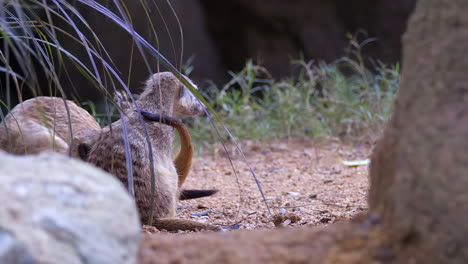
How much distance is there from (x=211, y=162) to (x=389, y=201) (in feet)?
12.5

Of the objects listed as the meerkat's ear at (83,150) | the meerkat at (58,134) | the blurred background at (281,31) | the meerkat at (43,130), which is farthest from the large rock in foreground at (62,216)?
the blurred background at (281,31)

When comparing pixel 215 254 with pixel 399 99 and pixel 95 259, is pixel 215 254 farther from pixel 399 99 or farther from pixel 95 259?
pixel 399 99

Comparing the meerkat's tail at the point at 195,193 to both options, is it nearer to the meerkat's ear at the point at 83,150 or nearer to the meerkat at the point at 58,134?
the meerkat at the point at 58,134

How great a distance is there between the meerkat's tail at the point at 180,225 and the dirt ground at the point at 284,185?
198 mm

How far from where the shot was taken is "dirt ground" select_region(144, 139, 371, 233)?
3.20 metres

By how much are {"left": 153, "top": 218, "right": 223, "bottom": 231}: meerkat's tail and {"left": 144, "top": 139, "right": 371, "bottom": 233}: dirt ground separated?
20 centimetres

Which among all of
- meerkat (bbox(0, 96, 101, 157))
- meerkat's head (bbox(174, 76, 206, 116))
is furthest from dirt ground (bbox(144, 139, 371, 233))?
meerkat (bbox(0, 96, 101, 157))

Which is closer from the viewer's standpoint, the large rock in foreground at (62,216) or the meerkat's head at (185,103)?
the large rock in foreground at (62,216)

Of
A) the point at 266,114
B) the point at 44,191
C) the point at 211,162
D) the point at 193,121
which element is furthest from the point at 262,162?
the point at 44,191

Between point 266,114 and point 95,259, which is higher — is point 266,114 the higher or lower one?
the higher one

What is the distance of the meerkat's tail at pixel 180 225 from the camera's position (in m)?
2.84

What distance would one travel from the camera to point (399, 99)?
153 cm

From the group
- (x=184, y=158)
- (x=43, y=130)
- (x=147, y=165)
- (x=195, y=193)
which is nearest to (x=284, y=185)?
(x=195, y=193)

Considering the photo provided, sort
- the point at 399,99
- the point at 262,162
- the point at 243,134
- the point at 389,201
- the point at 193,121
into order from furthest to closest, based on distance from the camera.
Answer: the point at 193,121 → the point at 243,134 → the point at 262,162 → the point at 399,99 → the point at 389,201
